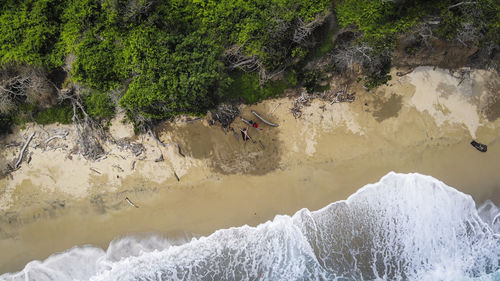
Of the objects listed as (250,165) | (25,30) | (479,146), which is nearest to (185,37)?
(250,165)

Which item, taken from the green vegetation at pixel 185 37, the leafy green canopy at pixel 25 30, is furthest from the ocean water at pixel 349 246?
the leafy green canopy at pixel 25 30

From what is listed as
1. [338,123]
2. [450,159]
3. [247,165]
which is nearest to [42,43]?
[247,165]

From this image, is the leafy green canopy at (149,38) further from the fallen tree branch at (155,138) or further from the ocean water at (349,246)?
the ocean water at (349,246)

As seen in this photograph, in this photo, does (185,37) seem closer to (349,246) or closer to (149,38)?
(149,38)

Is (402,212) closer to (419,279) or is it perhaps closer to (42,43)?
(419,279)

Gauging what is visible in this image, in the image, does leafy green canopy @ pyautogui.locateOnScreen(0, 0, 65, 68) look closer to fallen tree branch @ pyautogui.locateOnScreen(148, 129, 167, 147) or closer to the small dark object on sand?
fallen tree branch @ pyautogui.locateOnScreen(148, 129, 167, 147)

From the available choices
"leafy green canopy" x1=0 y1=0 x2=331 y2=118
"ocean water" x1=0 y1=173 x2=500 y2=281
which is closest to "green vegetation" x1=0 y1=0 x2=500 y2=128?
"leafy green canopy" x1=0 y1=0 x2=331 y2=118
